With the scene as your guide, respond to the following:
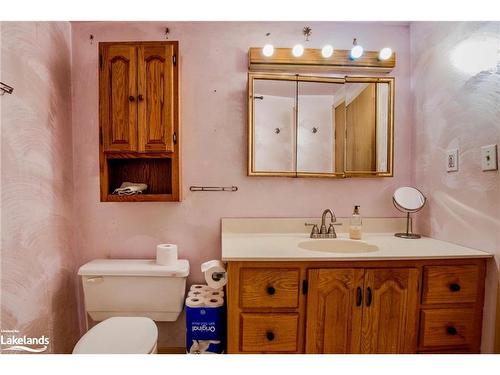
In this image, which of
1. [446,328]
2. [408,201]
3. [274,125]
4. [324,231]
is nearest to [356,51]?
[274,125]

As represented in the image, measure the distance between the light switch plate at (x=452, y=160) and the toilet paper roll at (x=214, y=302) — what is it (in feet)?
4.32

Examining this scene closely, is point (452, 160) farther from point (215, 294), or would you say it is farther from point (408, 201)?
point (215, 294)

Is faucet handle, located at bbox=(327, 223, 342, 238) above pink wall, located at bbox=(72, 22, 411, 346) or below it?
below

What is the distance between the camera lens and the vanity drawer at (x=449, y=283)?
1.11 meters

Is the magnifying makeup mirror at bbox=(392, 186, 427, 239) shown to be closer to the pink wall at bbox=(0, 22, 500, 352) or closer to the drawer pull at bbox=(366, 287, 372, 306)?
the pink wall at bbox=(0, 22, 500, 352)

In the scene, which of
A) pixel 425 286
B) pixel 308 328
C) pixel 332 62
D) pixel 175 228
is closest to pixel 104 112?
pixel 175 228

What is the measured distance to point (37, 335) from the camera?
122cm

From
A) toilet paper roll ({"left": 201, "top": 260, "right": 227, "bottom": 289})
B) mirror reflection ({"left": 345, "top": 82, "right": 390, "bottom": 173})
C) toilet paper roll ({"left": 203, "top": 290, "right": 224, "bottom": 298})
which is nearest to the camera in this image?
toilet paper roll ({"left": 201, "top": 260, "right": 227, "bottom": 289})

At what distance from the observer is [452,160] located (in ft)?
4.18

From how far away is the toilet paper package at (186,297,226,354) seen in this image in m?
1.24

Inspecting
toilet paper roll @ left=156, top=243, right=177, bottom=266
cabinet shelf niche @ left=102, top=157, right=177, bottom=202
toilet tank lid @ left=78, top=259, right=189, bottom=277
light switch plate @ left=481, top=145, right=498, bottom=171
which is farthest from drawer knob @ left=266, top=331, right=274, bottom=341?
light switch plate @ left=481, top=145, right=498, bottom=171

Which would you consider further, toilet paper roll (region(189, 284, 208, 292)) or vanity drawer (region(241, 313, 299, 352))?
toilet paper roll (region(189, 284, 208, 292))

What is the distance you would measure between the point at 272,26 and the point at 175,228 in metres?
1.32

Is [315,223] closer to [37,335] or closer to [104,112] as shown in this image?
[104,112]
